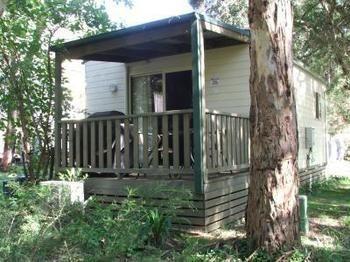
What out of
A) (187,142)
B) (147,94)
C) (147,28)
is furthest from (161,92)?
(187,142)

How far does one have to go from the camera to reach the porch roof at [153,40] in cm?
672

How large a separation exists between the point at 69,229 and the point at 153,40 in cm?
352

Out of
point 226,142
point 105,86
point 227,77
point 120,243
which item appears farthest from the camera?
point 105,86

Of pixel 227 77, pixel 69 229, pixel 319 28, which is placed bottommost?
pixel 69 229

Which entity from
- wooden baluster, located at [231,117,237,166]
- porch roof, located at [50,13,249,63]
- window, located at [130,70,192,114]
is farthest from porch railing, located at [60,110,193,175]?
window, located at [130,70,192,114]

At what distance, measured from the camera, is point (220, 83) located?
355 inches

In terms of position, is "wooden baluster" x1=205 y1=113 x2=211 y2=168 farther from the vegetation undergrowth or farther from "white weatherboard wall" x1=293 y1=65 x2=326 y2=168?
"white weatherboard wall" x1=293 y1=65 x2=326 y2=168

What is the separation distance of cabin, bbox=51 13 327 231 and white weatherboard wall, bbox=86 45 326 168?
0.02 metres

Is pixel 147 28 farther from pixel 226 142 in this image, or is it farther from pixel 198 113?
pixel 226 142

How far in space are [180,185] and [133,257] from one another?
1.92 metres

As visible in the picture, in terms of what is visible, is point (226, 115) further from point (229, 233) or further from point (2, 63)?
point (2, 63)

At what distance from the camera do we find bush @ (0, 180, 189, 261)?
435 cm

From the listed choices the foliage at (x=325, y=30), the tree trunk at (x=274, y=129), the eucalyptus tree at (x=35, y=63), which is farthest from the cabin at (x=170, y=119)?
the foliage at (x=325, y=30)

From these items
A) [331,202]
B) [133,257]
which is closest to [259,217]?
[133,257]
